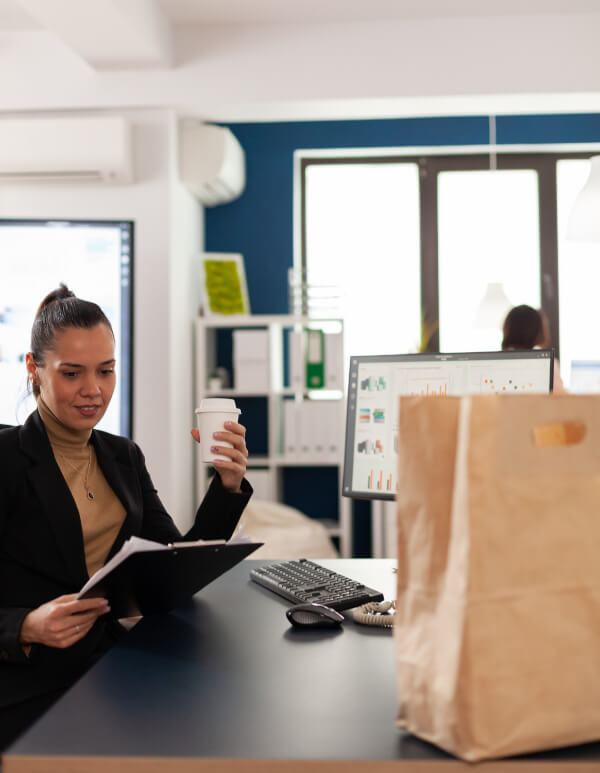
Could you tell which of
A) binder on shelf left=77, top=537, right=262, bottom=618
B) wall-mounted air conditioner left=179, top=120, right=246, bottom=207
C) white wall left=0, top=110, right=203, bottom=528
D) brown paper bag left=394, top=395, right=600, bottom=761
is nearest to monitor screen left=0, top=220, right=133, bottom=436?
white wall left=0, top=110, right=203, bottom=528

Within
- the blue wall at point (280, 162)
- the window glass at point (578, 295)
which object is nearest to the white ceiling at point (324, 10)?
the blue wall at point (280, 162)

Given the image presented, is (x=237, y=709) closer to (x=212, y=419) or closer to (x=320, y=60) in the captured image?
(x=212, y=419)

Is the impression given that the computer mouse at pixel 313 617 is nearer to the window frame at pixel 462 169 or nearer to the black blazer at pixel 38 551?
the black blazer at pixel 38 551

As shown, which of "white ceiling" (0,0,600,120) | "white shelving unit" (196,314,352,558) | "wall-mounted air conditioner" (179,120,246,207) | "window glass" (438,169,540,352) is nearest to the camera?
"white ceiling" (0,0,600,120)

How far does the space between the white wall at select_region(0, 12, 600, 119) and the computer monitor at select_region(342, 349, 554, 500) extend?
2578 millimetres

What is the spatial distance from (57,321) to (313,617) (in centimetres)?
79

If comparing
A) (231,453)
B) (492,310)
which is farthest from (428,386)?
(492,310)

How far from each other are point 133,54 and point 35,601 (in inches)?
120

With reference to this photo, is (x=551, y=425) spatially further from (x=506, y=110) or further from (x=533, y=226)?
(x=533, y=226)

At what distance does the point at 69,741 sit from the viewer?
73 centimetres

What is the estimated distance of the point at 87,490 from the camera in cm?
150

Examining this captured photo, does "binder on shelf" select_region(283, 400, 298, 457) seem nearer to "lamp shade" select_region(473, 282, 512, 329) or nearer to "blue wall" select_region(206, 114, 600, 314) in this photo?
"blue wall" select_region(206, 114, 600, 314)

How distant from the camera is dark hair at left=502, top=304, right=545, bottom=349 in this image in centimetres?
304

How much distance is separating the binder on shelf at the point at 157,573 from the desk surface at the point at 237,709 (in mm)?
51
